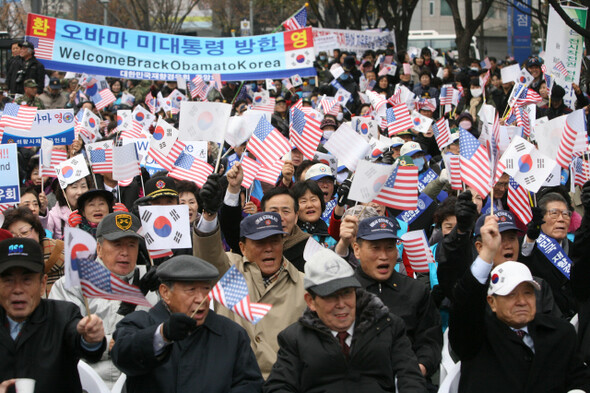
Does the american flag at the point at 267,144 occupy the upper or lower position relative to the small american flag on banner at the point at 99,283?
upper

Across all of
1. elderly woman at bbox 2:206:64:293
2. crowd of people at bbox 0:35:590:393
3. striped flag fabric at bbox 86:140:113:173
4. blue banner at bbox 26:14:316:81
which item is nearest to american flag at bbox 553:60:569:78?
blue banner at bbox 26:14:316:81

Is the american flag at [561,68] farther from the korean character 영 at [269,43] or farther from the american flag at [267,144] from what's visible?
the american flag at [267,144]

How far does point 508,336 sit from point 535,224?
5.36ft

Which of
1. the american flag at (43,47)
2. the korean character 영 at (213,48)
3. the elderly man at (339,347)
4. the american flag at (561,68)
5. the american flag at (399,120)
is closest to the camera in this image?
the elderly man at (339,347)

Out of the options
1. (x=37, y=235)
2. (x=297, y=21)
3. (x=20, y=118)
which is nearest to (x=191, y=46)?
(x=20, y=118)

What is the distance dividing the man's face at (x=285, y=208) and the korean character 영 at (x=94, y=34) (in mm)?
7411

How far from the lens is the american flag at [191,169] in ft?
28.8

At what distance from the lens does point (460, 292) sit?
16.5 feet

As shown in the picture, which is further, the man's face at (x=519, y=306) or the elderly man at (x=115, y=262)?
the elderly man at (x=115, y=262)

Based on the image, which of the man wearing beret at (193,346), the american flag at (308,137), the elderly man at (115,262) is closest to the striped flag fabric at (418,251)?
the elderly man at (115,262)

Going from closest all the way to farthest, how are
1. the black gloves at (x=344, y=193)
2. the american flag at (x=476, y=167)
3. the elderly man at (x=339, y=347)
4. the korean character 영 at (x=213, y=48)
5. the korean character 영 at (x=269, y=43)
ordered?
1. the elderly man at (x=339, y=347)
2. the american flag at (x=476, y=167)
3. the black gloves at (x=344, y=193)
4. the korean character 영 at (x=213, y=48)
5. the korean character 영 at (x=269, y=43)

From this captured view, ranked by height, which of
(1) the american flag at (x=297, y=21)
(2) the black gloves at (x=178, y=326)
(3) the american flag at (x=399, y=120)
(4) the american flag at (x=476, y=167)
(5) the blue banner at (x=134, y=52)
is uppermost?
(1) the american flag at (x=297, y=21)

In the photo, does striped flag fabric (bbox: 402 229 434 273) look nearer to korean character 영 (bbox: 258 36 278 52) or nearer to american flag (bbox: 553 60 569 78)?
american flag (bbox: 553 60 569 78)

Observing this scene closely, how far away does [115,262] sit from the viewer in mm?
6008
